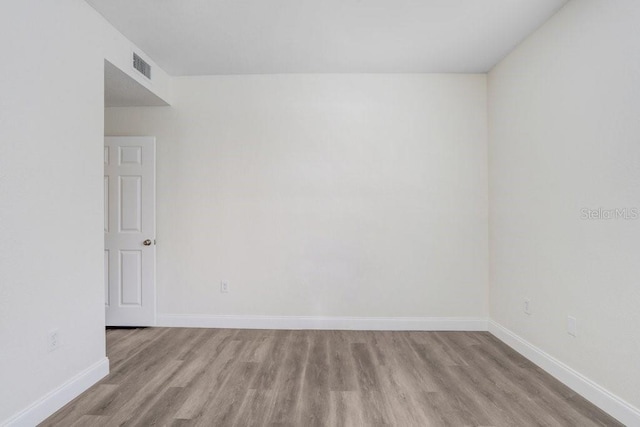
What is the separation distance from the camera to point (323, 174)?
3.65 meters

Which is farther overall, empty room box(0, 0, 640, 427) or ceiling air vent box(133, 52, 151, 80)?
ceiling air vent box(133, 52, 151, 80)

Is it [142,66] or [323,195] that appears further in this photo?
[323,195]

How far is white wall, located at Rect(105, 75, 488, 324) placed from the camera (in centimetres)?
360

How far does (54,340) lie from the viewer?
209cm

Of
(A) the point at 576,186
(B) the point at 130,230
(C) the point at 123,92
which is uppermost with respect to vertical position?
(C) the point at 123,92

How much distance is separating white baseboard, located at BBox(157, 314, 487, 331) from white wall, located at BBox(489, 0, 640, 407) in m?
0.45

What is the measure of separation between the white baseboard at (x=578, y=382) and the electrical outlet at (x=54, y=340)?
11.7 ft

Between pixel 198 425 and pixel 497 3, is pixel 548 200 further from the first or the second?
pixel 198 425

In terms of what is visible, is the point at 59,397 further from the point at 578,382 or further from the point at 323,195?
the point at 578,382

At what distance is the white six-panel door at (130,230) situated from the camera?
3.64 meters

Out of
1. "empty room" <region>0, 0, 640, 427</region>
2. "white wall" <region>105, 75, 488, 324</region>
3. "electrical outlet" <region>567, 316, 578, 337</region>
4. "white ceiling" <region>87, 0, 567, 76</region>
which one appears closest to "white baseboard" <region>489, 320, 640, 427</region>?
"empty room" <region>0, 0, 640, 427</region>

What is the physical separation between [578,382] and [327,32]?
3.31 metres

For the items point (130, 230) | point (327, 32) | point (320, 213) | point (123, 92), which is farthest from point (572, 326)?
point (123, 92)

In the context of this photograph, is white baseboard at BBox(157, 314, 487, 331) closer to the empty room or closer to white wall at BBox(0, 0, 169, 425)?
the empty room
